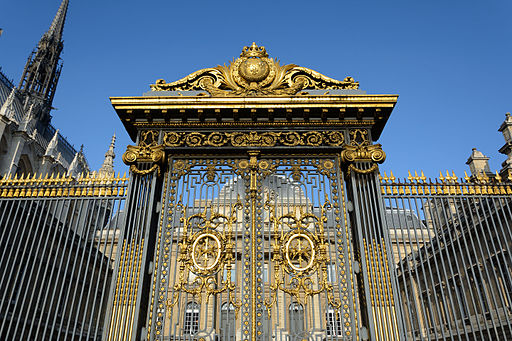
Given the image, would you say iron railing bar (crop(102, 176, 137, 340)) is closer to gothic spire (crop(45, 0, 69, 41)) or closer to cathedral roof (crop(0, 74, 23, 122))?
cathedral roof (crop(0, 74, 23, 122))

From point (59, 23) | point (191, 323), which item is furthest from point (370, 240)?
point (59, 23)

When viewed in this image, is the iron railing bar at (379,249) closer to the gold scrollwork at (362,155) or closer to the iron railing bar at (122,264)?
the gold scrollwork at (362,155)

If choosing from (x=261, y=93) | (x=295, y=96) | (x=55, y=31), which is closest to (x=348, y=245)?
(x=295, y=96)

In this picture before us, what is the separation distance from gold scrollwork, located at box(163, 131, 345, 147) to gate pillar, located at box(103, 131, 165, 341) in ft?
1.76

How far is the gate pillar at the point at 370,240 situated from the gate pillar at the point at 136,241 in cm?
385

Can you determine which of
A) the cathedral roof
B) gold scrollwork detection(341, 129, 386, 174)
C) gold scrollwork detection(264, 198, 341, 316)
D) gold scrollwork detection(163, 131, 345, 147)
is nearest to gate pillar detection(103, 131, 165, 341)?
gold scrollwork detection(163, 131, 345, 147)

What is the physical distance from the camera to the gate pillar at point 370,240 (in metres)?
6.62

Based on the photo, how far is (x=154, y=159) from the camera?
8086mm

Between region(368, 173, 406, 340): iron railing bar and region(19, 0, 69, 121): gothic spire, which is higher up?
region(19, 0, 69, 121): gothic spire

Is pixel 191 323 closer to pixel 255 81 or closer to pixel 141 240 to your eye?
pixel 141 240

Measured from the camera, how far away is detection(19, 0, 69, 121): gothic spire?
2135 inches

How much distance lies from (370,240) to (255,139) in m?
3.08

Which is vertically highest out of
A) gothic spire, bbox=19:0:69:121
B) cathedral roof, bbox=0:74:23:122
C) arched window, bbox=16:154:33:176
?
gothic spire, bbox=19:0:69:121

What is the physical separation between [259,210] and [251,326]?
217 cm
